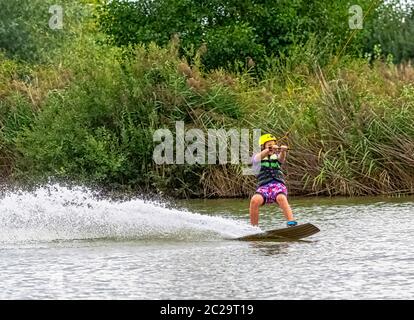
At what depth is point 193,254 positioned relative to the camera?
14.3 meters

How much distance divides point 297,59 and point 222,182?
16.8 feet

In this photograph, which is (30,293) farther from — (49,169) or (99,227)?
(49,169)

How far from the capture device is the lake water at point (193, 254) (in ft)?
38.6

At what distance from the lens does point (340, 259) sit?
44.5 ft

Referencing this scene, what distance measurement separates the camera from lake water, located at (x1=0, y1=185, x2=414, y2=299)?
38.6 ft

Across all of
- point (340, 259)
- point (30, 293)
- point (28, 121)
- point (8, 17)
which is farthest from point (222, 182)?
point (8, 17)

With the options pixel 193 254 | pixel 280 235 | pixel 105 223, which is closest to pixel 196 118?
pixel 105 223

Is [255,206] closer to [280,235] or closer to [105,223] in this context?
[280,235]

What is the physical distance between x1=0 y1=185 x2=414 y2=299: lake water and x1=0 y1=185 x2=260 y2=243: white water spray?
14mm

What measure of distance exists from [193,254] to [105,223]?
117 inches

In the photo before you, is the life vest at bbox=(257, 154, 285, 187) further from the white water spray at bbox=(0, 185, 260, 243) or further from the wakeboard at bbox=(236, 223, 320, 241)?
the wakeboard at bbox=(236, 223, 320, 241)

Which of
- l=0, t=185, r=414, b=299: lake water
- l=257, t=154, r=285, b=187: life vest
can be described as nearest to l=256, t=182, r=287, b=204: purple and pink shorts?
l=257, t=154, r=285, b=187: life vest

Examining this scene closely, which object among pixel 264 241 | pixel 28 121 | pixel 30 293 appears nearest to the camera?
pixel 30 293

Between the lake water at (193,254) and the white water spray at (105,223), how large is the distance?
0.01 meters
